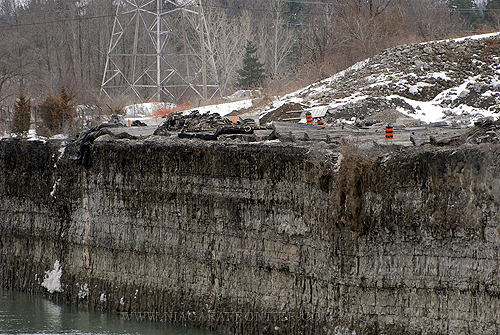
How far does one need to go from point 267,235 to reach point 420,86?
14.3 metres

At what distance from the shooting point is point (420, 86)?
23.0 metres

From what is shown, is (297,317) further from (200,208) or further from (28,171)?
(28,171)

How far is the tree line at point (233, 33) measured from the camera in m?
36.8

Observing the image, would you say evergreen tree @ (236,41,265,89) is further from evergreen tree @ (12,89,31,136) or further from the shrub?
evergreen tree @ (12,89,31,136)

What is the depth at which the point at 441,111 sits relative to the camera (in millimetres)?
20891

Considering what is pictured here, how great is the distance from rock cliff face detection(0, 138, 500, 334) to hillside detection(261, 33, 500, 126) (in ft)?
28.6

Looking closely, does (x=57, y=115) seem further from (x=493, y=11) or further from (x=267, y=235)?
(x=493, y=11)

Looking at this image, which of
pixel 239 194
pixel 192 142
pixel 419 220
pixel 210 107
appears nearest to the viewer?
pixel 419 220

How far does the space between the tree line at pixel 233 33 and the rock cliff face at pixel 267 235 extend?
839 inches

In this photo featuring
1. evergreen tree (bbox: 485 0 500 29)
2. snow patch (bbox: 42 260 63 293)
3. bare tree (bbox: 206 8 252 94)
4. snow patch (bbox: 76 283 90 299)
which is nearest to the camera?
snow patch (bbox: 76 283 90 299)

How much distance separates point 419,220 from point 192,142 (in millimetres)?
5000

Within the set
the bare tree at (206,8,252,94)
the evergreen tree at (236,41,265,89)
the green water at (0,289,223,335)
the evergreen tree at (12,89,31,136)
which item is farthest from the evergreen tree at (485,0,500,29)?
the green water at (0,289,223,335)

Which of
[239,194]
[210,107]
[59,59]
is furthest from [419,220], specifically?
[59,59]

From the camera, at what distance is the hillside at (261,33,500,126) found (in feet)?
67.6
